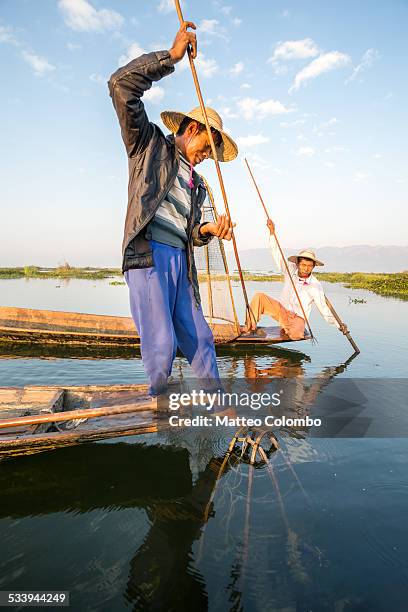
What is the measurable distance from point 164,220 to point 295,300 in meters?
5.17

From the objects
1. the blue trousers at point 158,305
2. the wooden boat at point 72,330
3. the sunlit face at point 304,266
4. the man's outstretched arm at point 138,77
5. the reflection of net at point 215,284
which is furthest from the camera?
the wooden boat at point 72,330

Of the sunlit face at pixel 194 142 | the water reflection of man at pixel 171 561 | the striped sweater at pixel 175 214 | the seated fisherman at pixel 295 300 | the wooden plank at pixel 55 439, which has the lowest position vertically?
the water reflection of man at pixel 171 561

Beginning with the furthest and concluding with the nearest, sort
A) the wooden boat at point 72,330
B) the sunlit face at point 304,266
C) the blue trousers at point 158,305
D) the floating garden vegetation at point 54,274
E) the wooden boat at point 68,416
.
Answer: the floating garden vegetation at point 54,274 < the wooden boat at point 72,330 < the sunlit face at point 304,266 < the wooden boat at point 68,416 < the blue trousers at point 158,305

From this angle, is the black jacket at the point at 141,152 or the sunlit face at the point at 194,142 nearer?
the black jacket at the point at 141,152

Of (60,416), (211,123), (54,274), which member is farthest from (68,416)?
(54,274)

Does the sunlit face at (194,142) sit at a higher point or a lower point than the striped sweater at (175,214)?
higher

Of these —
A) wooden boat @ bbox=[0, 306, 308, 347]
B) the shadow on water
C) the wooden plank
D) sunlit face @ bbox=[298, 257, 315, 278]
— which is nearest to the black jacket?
the wooden plank

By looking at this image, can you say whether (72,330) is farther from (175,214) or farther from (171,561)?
(171,561)

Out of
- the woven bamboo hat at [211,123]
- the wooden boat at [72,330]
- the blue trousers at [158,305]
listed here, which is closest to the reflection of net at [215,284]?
the wooden boat at [72,330]

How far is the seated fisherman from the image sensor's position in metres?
6.75

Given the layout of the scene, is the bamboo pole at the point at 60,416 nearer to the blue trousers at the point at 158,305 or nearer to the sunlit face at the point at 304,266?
the blue trousers at the point at 158,305

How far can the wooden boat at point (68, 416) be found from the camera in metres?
2.41

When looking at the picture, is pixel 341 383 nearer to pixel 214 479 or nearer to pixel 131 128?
pixel 214 479

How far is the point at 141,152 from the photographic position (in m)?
2.13
